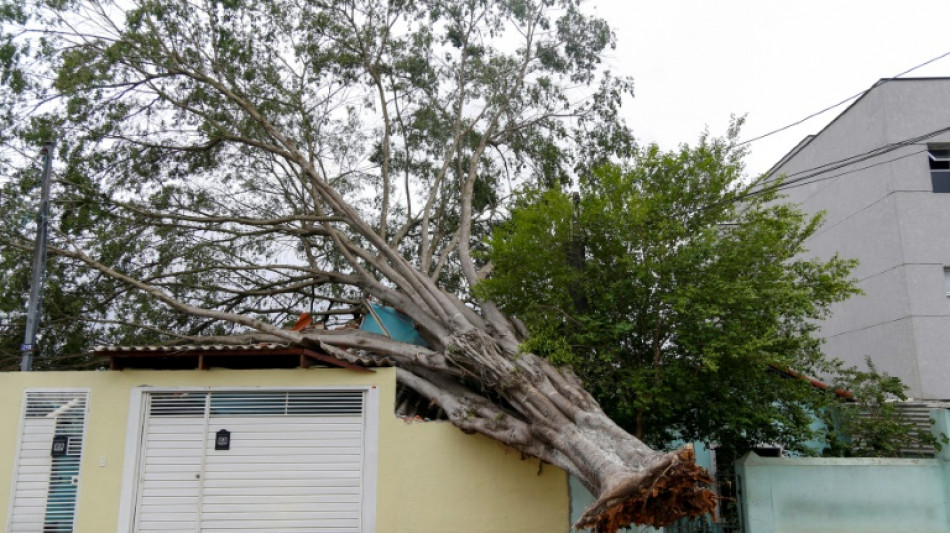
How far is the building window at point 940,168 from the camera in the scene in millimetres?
13438

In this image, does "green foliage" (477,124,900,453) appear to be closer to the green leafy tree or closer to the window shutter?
the green leafy tree

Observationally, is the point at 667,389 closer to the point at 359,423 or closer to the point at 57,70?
the point at 359,423

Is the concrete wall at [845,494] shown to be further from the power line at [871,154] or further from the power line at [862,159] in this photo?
the power line at [871,154]

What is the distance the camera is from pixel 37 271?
11.8 m

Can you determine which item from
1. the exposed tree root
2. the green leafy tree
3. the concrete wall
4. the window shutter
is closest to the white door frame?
the window shutter

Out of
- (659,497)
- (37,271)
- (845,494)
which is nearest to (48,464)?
(37,271)

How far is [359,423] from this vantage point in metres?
10.4

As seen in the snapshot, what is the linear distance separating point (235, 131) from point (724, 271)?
9830mm

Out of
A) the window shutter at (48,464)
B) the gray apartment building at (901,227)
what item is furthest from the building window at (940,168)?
the window shutter at (48,464)

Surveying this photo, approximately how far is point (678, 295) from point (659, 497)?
11.1 ft

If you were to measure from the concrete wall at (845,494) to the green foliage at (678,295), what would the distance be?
61 centimetres

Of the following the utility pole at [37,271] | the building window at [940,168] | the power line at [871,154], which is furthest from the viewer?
the building window at [940,168]

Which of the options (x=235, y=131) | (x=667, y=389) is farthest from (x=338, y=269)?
(x=667, y=389)

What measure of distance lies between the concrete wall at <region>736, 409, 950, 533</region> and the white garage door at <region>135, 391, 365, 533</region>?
5498mm
